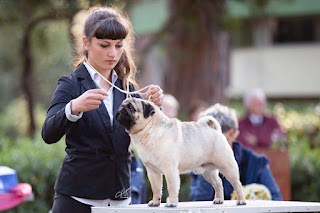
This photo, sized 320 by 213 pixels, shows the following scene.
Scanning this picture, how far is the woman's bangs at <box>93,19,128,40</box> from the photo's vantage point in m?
4.06

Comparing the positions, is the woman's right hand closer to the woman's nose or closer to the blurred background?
the woman's nose

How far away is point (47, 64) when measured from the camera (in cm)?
2880

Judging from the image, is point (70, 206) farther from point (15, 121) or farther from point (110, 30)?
point (15, 121)

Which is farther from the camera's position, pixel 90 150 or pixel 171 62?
pixel 171 62

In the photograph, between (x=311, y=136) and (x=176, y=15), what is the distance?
11.9 feet

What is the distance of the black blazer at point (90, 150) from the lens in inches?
165

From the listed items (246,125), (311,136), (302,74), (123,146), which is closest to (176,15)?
(246,125)

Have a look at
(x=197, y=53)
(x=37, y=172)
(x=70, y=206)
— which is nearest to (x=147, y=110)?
(x=70, y=206)

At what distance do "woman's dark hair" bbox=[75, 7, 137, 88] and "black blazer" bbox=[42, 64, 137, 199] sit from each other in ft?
0.65

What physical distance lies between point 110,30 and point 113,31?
0.02 m

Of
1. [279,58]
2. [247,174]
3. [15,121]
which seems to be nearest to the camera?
[247,174]

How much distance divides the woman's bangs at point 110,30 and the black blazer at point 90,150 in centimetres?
28

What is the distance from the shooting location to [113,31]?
13.3ft

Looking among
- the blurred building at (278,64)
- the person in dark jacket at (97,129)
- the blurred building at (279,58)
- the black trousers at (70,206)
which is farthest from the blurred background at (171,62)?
the blurred building at (278,64)
